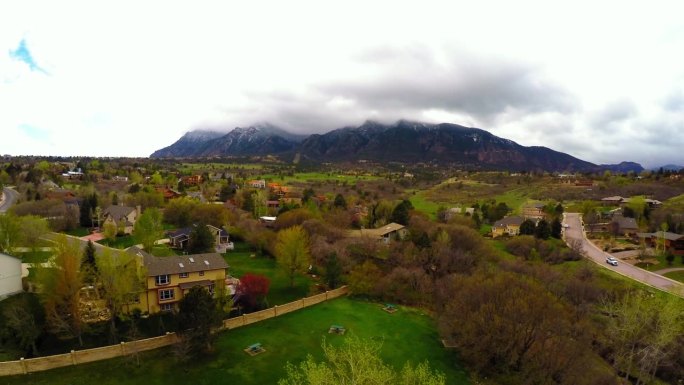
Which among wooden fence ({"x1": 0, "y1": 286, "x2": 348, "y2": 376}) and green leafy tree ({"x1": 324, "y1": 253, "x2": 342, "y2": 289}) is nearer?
wooden fence ({"x1": 0, "y1": 286, "x2": 348, "y2": 376})

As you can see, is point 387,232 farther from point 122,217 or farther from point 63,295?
point 63,295

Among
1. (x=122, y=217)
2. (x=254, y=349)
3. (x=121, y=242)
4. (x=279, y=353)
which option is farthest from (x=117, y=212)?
(x=279, y=353)

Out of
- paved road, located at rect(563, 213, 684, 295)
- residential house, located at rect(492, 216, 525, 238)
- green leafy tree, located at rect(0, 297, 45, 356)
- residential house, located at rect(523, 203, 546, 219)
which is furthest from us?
residential house, located at rect(523, 203, 546, 219)

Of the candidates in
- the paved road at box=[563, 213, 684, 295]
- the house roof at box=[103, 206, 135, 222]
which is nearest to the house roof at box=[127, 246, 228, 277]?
the house roof at box=[103, 206, 135, 222]

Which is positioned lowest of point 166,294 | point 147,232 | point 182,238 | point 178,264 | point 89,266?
point 166,294

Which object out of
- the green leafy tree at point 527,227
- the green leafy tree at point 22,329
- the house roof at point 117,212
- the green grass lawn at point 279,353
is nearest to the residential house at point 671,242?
the green leafy tree at point 527,227

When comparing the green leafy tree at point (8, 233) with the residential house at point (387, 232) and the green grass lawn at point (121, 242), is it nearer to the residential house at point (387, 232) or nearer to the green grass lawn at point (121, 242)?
the green grass lawn at point (121, 242)

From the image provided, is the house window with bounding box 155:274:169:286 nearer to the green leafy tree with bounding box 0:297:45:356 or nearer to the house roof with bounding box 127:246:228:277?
the house roof with bounding box 127:246:228:277
